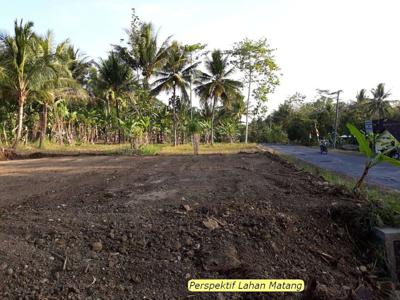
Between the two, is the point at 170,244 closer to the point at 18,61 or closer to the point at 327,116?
the point at 18,61

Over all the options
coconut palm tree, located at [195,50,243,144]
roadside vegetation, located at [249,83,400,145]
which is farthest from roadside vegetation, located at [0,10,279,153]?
roadside vegetation, located at [249,83,400,145]

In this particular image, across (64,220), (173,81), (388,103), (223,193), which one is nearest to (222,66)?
(173,81)

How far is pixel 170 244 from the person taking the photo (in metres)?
3.91

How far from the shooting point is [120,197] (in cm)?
617

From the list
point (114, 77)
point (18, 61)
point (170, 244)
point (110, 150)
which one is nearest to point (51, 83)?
point (18, 61)

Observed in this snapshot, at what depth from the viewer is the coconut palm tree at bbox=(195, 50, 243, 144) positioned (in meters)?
35.4

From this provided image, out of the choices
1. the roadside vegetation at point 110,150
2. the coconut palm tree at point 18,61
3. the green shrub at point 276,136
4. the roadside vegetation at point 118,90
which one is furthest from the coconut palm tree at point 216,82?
the green shrub at point 276,136

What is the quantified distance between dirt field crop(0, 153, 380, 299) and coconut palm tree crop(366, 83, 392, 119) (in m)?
48.1

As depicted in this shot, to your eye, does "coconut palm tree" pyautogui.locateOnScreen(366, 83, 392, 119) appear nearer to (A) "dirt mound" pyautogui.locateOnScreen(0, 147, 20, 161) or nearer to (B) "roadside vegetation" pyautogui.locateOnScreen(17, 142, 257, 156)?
(B) "roadside vegetation" pyautogui.locateOnScreen(17, 142, 257, 156)

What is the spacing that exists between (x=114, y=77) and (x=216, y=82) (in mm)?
9030

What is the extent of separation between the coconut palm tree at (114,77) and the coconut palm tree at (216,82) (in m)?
6.41

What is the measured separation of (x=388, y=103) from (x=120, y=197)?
51.8 meters

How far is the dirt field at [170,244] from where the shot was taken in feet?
10.3

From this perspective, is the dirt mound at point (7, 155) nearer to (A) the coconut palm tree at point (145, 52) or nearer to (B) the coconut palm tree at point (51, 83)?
(B) the coconut palm tree at point (51, 83)
